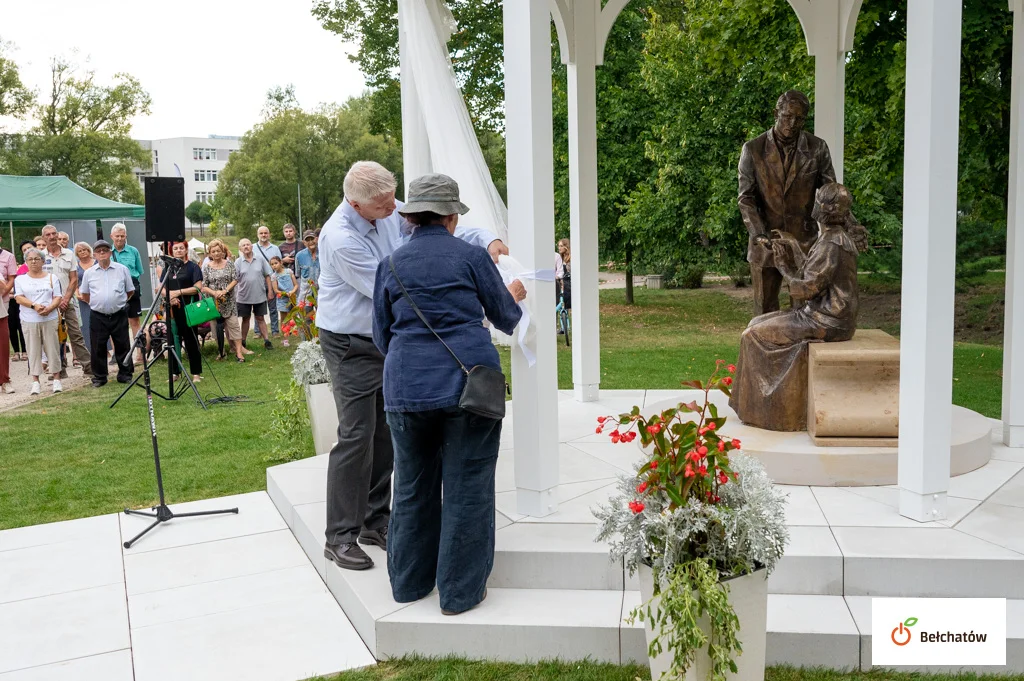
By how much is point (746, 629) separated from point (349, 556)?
2.15m

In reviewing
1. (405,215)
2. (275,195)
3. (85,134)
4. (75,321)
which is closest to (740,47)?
(75,321)

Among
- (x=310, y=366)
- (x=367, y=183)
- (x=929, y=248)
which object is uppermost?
(x=367, y=183)

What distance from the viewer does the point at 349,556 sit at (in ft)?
15.6

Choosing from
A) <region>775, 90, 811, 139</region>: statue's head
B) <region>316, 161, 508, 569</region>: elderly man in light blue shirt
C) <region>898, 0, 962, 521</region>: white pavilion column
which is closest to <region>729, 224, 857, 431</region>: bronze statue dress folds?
<region>775, 90, 811, 139</region>: statue's head

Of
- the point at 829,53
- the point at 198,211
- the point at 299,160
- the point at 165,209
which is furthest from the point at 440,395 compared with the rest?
the point at 198,211

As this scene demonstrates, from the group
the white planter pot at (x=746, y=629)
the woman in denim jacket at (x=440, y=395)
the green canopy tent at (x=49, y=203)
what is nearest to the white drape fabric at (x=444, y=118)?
the woman in denim jacket at (x=440, y=395)

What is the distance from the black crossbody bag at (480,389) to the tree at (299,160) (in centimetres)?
3791

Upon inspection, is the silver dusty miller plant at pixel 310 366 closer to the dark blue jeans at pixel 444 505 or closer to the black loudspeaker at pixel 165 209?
the black loudspeaker at pixel 165 209

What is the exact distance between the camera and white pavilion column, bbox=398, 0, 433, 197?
19.9ft

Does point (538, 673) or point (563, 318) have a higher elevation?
point (563, 318)

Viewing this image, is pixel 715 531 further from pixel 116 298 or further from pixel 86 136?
pixel 86 136

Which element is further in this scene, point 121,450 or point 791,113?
point 121,450

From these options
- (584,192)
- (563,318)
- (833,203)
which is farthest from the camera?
(563,318)

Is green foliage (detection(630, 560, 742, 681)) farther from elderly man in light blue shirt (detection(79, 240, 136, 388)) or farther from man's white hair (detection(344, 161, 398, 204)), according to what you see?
elderly man in light blue shirt (detection(79, 240, 136, 388))
